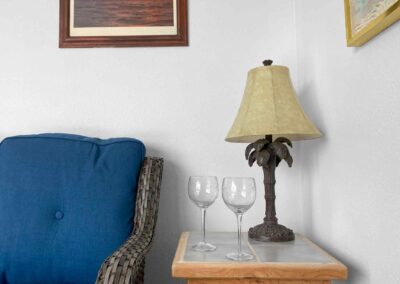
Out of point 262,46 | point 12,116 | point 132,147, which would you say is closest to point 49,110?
point 12,116

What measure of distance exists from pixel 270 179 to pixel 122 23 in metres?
1.01

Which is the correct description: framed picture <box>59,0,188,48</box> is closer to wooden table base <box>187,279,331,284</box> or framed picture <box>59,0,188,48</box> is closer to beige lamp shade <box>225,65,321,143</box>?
beige lamp shade <box>225,65,321,143</box>

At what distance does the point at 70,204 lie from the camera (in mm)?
1209

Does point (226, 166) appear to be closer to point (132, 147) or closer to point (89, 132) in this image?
point (132, 147)

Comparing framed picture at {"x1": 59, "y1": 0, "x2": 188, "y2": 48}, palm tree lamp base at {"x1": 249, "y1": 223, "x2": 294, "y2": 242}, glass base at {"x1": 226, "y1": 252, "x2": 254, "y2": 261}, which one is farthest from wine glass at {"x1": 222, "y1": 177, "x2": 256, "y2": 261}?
framed picture at {"x1": 59, "y1": 0, "x2": 188, "y2": 48}

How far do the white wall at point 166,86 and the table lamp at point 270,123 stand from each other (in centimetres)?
32

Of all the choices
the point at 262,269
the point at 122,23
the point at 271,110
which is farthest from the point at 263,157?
the point at 122,23

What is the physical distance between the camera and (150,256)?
4.96 feet

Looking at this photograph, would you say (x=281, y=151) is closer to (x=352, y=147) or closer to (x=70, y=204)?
(x=352, y=147)

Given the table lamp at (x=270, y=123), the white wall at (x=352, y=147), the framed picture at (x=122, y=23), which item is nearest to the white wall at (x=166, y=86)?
the framed picture at (x=122, y=23)

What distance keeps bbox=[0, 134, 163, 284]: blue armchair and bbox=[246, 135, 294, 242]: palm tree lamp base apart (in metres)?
0.39

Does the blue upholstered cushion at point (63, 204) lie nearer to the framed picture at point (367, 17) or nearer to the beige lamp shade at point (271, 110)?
the beige lamp shade at point (271, 110)

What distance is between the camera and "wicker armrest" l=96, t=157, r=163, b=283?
2.84ft

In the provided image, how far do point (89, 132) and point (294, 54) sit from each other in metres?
1.03
